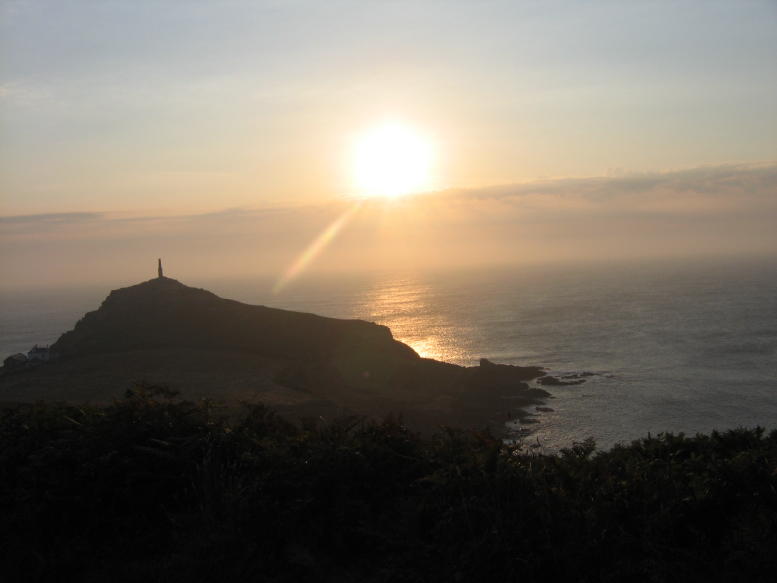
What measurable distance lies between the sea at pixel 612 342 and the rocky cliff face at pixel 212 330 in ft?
52.1

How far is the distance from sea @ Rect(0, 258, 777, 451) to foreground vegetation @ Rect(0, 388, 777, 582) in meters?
8.58

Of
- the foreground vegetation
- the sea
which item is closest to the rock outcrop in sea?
the sea

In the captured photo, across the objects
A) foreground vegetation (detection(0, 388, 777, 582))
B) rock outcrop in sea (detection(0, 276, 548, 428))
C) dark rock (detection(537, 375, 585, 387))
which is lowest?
dark rock (detection(537, 375, 585, 387))

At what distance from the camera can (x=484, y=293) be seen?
6452 inches

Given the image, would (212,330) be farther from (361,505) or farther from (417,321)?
(417,321)

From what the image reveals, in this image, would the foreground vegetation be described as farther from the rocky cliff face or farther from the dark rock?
the dark rock

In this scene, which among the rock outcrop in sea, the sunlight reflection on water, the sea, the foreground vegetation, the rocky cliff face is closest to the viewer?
the foreground vegetation

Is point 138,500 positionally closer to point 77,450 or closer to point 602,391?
point 77,450

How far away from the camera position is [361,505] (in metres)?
6.23

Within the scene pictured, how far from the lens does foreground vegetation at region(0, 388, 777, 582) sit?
17.5ft

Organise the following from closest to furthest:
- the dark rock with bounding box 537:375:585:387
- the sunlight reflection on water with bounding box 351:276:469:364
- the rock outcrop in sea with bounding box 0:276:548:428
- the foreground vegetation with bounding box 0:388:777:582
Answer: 1. the foreground vegetation with bounding box 0:388:777:582
2. the rock outcrop in sea with bounding box 0:276:548:428
3. the dark rock with bounding box 537:375:585:387
4. the sunlight reflection on water with bounding box 351:276:469:364

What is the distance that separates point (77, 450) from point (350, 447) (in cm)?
297

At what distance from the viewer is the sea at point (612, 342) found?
40594mm

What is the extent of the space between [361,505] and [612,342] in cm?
7144
